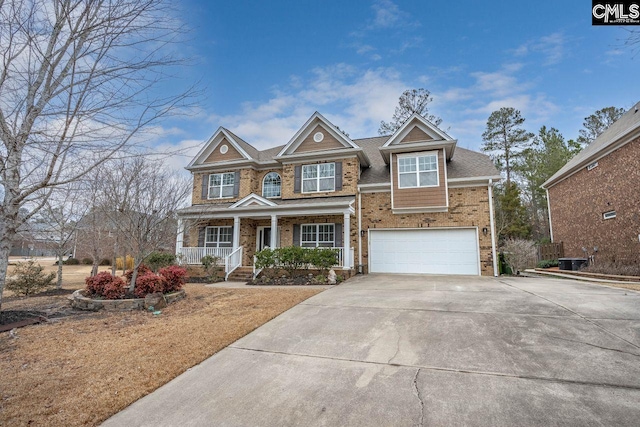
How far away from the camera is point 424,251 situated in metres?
13.3

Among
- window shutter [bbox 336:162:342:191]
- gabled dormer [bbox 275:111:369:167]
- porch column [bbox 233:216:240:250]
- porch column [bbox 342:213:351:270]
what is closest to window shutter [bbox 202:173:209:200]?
porch column [bbox 233:216:240:250]

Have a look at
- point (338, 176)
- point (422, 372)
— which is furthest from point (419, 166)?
point (422, 372)

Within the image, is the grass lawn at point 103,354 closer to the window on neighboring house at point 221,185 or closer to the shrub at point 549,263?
the window on neighboring house at point 221,185

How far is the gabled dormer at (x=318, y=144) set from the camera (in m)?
14.5

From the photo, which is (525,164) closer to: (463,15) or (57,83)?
(463,15)

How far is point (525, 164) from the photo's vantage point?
1126 inches

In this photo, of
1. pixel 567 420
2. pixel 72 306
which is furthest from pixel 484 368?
pixel 72 306

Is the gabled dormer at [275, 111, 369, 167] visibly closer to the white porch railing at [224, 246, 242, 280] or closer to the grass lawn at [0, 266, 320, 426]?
the white porch railing at [224, 246, 242, 280]

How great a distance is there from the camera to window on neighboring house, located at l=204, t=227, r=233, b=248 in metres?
15.9

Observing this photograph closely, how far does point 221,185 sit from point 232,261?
197 inches

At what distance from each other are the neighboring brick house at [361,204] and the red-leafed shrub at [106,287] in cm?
412

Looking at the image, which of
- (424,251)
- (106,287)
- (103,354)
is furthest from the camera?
(424,251)

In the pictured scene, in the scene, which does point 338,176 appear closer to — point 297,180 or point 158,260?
point 297,180

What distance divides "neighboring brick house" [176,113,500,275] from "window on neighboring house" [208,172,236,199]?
0.20ft
